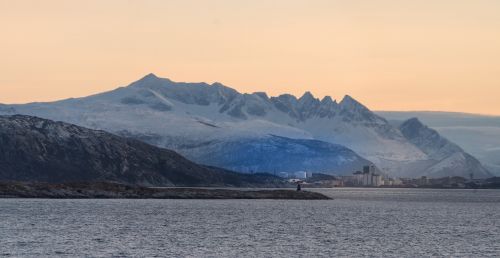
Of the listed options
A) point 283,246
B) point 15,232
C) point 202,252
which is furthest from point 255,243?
point 15,232

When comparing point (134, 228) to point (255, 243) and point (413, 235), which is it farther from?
point (413, 235)

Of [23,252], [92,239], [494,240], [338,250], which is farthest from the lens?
[494,240]

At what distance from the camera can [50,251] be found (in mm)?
128125

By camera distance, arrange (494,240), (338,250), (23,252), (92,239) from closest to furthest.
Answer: (23,252) → (338,250) → (92,239) → (494,240)

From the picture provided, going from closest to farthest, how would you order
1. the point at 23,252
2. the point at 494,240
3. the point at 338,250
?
the point at 23,252 < the point at 338,250 < the point at 494,240

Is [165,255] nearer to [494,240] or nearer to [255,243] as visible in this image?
[255,243]

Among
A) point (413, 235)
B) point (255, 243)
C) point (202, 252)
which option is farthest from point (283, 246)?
point (413, 235)

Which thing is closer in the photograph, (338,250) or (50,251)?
(50,251)

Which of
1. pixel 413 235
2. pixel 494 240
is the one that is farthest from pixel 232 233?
pixel 494 240

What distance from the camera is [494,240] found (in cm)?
16212

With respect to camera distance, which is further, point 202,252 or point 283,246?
point 283,246

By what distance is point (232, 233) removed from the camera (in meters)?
166

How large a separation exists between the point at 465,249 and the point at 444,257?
44.4ft

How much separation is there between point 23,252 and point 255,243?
36.0m
